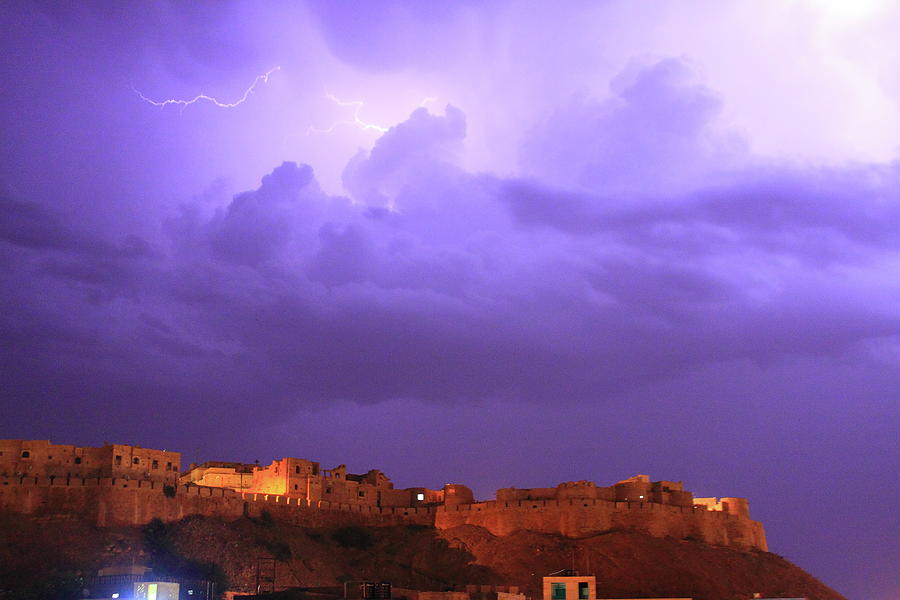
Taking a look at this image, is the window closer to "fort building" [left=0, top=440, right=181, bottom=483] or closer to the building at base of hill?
the building at base of hill

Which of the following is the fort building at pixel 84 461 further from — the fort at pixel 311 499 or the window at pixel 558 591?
the window at pixel 558 591

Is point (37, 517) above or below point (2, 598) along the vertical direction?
above

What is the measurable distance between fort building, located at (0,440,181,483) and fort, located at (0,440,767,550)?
0.19 feet

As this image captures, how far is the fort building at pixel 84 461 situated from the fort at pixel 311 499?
0.19ft

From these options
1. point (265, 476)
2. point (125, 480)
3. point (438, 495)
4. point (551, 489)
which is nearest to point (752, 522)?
point (551, 489)

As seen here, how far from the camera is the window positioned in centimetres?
5827

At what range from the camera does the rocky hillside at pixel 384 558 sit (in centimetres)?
5831

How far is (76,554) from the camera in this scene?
5834 cm

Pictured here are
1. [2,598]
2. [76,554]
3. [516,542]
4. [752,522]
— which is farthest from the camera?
[752,522]

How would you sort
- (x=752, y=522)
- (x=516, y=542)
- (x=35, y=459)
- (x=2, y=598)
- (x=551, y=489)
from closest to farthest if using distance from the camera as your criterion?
1. (x=2, y=598)
2. (x=35, y=459)
3. (x=516, y=542)
4. (x=551, y=489)
5. (x=752, y=522)

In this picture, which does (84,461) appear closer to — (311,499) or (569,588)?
(311,499)

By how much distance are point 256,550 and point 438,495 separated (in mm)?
22217

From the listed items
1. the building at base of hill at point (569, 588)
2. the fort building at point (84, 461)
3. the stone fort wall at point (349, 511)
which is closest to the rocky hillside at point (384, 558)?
the stone fort wall at point (349, 511)

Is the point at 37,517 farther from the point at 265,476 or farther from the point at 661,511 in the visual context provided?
the point at 661,511
